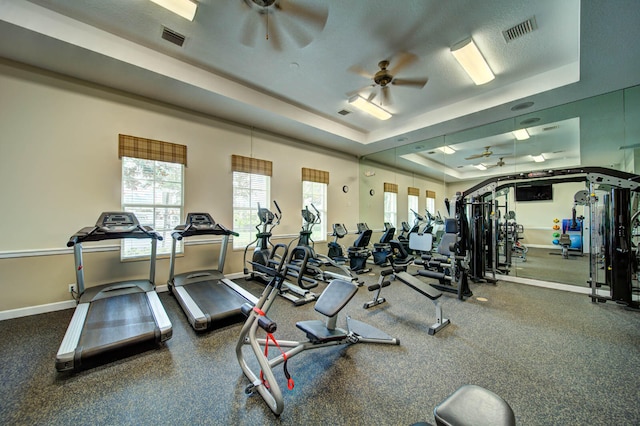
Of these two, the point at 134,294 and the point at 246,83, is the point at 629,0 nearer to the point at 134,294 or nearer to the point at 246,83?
the point at 246,83

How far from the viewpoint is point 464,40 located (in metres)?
2.97

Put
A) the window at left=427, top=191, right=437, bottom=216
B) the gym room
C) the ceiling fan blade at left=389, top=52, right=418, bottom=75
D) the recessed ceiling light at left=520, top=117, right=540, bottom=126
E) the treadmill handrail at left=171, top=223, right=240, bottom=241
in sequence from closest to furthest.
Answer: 1. the gym room
2. the ceiling fan blade at left=389, top=52, right=418, bottom=75
3. the treadmill handrail at left=171, top=223, right=240, bottom=241
4. the recessed ceiling light at left=520, top=117, right=540, bottom=126
5. the window at left=427, top=191, right=437, bottom=216

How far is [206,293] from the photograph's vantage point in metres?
3.38

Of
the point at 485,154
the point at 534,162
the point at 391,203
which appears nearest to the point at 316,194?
the point at 391,203

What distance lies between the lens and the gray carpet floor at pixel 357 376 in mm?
1608

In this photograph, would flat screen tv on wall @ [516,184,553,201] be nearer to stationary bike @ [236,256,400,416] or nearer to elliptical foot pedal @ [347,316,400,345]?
elliptical foot pedal @ [347,316,400,345]

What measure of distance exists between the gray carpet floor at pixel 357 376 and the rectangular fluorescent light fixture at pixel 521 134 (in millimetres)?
3680

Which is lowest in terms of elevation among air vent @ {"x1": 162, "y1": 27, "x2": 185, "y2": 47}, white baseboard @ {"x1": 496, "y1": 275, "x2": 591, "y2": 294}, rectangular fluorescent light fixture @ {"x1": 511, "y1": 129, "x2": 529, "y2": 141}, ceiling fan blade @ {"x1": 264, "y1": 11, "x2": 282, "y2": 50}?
white baseboard @ {"x1": 496, "y1": 275, "x2": 591, "y2": 294}

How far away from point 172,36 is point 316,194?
4.30 metres

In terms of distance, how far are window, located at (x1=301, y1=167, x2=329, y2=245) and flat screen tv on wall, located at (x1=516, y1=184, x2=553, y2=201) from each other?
441cm

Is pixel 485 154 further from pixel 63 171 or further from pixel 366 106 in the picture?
pixel 63 171

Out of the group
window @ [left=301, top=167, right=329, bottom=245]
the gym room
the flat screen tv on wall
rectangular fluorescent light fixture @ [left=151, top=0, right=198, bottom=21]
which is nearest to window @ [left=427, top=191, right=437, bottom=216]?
the gym room

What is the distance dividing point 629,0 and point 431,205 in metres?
5.41

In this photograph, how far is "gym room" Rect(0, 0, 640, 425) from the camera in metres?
1.84
